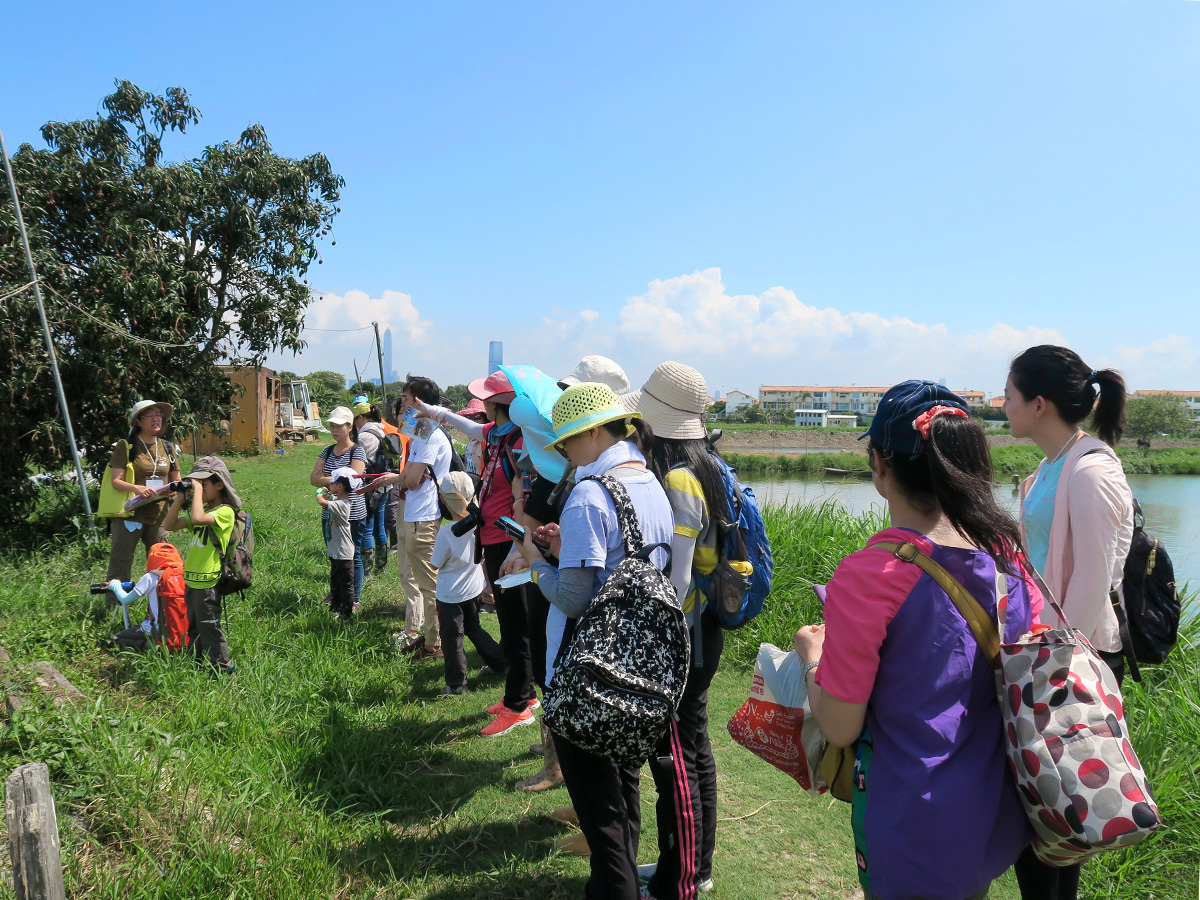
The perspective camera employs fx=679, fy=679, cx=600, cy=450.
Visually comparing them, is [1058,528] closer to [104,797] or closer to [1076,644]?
[1076,644]

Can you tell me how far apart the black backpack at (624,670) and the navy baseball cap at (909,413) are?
709mm

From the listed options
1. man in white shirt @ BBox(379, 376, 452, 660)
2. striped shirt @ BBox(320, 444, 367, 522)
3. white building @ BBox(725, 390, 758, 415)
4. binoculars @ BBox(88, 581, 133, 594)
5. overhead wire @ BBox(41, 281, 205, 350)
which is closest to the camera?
binoculars @ BBox(88, 581, 133, 594)

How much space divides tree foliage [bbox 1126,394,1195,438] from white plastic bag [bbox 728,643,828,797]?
49.3 metres

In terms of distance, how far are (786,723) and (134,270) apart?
9.56m

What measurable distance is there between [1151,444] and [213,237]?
4967 centimetres

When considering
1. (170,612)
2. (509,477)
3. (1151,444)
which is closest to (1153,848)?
(509,477)

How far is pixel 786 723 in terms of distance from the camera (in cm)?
150

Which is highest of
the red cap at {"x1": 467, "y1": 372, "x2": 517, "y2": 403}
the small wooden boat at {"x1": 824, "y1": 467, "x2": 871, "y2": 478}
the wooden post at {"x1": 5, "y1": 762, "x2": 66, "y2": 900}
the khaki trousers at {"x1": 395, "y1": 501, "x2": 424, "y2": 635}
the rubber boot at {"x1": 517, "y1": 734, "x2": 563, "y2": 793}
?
the red cap at {"x1": 467, "y1": 372, "x2": 517, "y2": 403}

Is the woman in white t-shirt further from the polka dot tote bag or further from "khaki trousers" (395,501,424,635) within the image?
"khaki trousers" (395,501,424,635)

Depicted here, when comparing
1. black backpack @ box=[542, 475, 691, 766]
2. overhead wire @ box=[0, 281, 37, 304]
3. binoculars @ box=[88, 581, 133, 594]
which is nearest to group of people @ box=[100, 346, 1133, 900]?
black backpack @ box=[542, 475, 691, 766]

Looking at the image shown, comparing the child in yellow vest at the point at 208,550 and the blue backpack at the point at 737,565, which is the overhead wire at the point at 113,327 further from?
the blue backpack at the point at 737,565

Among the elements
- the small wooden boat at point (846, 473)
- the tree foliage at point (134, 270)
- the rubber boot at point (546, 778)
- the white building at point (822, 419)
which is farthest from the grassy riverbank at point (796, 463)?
the white building at point (822, 419)

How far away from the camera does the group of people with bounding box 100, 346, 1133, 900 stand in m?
1.26

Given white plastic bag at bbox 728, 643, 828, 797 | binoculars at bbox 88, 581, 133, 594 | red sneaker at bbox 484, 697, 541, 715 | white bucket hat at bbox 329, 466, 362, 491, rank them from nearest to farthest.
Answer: white plastic bag at bbox 728, 643, 828, 797
red sneaker at bbox 484, 697, 541, 715
binoculars at bbox 88, 581, 133, 594
white bucket hat at bbox 329, 466, 362, 491
